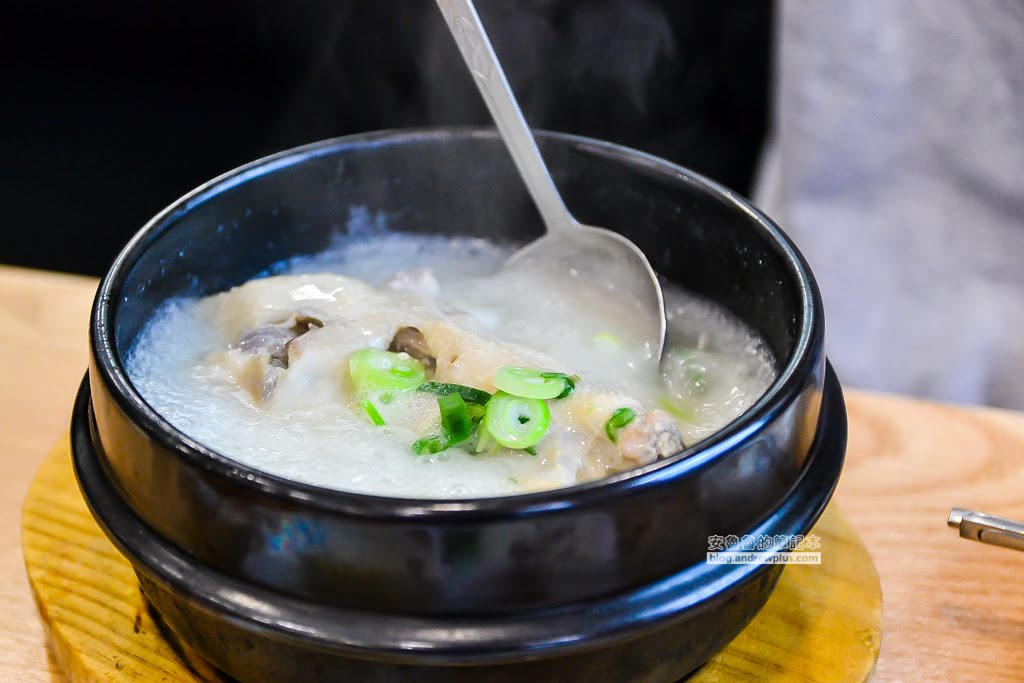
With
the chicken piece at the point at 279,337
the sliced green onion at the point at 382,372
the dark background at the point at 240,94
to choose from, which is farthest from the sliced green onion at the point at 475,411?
the dark background at the point at 240,94

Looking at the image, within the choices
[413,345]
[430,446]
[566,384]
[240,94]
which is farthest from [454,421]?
[240,94]

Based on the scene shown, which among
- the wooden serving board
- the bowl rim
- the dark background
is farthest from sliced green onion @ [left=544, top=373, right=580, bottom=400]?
the dark background

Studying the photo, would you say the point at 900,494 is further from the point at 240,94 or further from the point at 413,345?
the point at 240,94

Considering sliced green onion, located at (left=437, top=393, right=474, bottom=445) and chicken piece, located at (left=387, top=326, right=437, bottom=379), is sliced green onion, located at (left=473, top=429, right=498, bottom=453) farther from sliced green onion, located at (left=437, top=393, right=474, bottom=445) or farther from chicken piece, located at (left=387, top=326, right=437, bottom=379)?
Answer: chicken piece, located at (left=387, top=326, right=437, bottom=379)

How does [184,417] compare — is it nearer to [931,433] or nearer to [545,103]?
[931,433]

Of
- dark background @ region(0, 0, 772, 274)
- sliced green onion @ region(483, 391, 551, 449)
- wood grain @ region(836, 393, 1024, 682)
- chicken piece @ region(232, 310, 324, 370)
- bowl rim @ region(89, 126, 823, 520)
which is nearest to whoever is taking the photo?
bowl rim @ region(89, 126, 823, 520)

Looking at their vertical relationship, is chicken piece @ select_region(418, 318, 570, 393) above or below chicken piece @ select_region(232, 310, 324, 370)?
above
